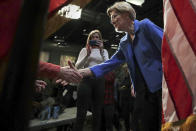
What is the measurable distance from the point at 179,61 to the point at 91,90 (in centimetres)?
123

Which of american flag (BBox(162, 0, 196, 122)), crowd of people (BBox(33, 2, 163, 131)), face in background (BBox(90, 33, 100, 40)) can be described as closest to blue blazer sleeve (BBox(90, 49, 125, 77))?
crowd of people (BBox(33, 2, 163, 131))

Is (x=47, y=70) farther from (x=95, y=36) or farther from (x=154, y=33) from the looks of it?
(x=95, y=36)

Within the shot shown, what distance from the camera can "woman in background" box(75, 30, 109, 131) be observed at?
6.28 ft

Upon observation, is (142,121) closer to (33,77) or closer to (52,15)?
(52,15)

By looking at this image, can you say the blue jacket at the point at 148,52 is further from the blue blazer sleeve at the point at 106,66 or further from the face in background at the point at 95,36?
the face in background at the point at 95,36

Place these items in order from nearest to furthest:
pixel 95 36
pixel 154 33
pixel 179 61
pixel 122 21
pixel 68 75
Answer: pixel 179 61 < pixel 68 75 < pixel 154 33 < pixel 122 21 < pixel 95 36

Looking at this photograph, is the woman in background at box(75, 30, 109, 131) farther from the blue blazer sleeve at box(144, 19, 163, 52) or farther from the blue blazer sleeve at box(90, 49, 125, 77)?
the blue blazer sleeve at box(144, 19, 163, 52)

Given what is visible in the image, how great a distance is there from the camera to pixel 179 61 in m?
0.86

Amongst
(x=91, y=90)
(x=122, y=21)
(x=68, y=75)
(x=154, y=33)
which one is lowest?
(x=91, y=90)

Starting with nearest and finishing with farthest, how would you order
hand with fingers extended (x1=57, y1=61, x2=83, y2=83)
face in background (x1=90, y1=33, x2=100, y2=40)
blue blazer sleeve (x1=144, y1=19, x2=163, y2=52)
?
hand with fingers extended (x1=57, y1=61, x2=83, y2=83) → blue blazer sleeve (x1=144, y1=19, x2=163, y2=52) → face in background (x1=90, y1=33, x2=100, y2=40)

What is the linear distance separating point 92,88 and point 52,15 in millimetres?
1349

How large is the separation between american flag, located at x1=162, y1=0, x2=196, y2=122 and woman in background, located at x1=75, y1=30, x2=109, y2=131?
1.13 metres

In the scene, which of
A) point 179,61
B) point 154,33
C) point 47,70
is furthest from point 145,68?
point 47,70

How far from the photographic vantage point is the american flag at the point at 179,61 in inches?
32.0
